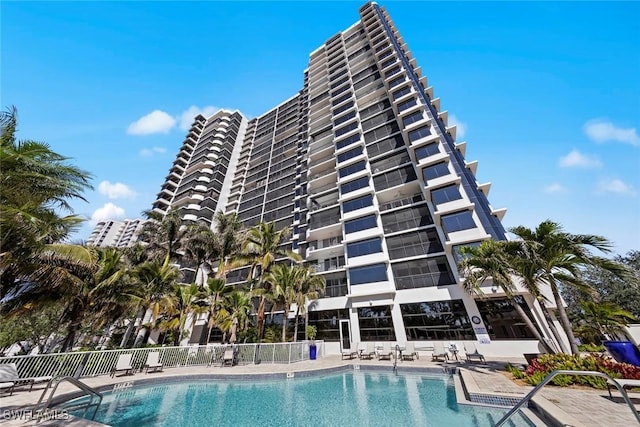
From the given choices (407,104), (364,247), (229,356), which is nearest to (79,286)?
(229,356)

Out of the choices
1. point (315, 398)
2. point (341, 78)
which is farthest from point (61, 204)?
point (341, 78)

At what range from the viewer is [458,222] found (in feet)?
67.6

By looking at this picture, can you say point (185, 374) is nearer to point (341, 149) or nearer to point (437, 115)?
point (341, 149)

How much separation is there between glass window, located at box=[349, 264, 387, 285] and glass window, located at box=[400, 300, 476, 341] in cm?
318

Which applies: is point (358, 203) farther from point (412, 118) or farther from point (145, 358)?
point (145, 358)

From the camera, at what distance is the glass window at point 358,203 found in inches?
1063

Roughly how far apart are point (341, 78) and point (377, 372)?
40.6 meters

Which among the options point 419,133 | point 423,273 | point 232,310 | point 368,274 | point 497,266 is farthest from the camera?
point 419,133

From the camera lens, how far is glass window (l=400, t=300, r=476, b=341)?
61.3 ft

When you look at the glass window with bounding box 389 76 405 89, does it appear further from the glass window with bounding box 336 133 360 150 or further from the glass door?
the glass door

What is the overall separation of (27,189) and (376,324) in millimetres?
22614

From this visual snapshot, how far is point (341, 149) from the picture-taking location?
31969mm

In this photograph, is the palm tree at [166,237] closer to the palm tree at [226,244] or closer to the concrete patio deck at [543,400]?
the palm tree at [226,244]

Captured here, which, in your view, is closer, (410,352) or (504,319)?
(504,319)
